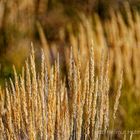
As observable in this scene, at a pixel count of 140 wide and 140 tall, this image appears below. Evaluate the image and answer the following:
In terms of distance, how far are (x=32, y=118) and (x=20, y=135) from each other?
21cm

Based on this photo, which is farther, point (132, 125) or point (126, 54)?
point (126, 54)

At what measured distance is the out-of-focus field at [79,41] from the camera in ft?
15.3

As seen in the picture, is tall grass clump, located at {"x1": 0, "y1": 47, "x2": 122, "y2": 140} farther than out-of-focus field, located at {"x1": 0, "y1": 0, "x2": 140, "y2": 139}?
No

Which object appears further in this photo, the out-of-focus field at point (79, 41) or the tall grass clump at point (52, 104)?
the out-of-focus field at point (79, 41)

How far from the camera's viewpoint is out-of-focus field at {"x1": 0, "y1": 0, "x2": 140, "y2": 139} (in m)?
4.66

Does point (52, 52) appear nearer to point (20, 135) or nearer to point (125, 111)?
point (125, 111)

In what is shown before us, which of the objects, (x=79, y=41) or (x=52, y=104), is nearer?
(x=52, y=104)

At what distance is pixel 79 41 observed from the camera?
6.23 meters

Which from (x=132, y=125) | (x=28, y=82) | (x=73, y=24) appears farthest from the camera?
(x=73, y=24)

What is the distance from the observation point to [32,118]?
3.06 meters

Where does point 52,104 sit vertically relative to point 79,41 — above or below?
below

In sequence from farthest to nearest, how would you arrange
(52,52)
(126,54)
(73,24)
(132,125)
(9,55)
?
(73,24) → (52,52) → (9,55) → (126,54) → (132,125)

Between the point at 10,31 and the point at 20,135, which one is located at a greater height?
the point at 10,31

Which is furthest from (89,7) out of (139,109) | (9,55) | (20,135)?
(20,135)
